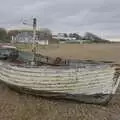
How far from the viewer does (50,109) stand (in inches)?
525

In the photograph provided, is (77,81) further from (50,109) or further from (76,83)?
(50,109)

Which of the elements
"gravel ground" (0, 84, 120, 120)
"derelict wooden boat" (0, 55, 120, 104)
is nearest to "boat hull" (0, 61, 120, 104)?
"derelict wooden boat" (0, 55, 120, 104)

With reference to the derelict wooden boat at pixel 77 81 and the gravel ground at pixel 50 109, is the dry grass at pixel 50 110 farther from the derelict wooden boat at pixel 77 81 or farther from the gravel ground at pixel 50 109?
the derelict wooden boat at pixel 77 81

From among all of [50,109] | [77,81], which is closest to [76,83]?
[77,81]

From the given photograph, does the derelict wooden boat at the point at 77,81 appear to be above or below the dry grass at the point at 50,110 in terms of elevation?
above

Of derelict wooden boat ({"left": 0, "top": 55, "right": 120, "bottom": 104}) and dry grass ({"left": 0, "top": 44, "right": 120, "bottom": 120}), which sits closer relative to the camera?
dry grass ({"left": 0, "top": 44, "right": 120, "bottom": 120})

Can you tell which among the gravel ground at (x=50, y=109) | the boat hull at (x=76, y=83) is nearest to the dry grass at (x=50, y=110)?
the gravel ground at (x=50, y=109)

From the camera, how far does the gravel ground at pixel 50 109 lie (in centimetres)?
1220

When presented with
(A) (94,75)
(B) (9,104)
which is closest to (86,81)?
(A) (94,75)

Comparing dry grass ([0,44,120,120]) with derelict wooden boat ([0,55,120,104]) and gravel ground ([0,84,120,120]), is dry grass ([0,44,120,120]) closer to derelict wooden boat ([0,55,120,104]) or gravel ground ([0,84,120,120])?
gravel ground ([0,84,120,120])

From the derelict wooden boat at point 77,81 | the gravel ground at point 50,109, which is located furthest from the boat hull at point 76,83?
the gravel ground at point 50,109

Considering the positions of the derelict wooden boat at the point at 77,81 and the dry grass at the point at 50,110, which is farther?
the derelict wooden boat at the point at 77,81

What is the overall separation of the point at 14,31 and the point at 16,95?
284 ft

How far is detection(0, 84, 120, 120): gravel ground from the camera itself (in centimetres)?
1220
